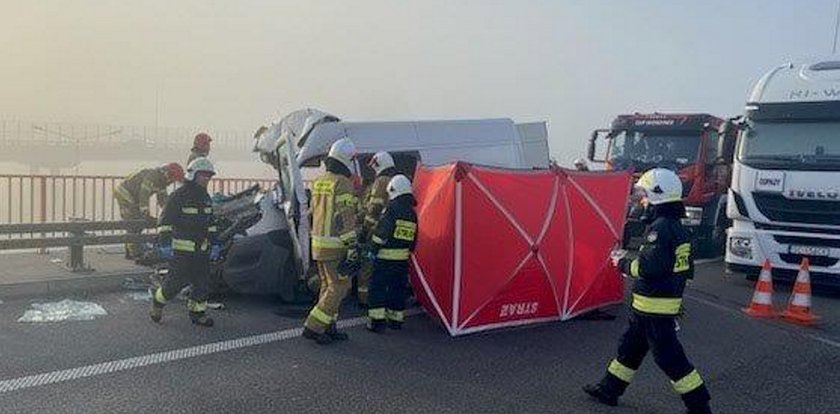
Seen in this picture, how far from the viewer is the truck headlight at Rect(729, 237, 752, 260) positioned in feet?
32.8

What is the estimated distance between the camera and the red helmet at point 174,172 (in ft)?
30.5

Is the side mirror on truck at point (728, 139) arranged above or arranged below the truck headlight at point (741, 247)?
above

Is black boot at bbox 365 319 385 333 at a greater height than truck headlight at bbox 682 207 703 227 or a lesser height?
lesser

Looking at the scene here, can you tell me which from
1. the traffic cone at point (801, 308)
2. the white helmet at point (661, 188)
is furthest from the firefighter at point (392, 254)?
the traffic cone at point (801, 308)

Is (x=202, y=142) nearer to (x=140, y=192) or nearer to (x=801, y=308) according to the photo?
(x=140, y=192)

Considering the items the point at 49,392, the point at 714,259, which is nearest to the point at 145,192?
the point at 49,392

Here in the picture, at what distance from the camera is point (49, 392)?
15.4 ft

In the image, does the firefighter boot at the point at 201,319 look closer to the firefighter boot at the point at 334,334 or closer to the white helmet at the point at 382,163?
the firefighter boot at the point at 334,334

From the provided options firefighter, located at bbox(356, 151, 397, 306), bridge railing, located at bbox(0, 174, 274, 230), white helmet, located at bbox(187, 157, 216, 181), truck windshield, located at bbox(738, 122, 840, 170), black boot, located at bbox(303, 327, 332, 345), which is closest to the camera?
black boot, located at bbox(303, 327, 332, 345)

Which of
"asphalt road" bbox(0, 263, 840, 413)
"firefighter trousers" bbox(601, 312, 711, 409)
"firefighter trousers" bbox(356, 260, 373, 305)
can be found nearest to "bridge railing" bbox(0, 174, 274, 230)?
"asphalt road" bbox(0, 263, 840, 413)

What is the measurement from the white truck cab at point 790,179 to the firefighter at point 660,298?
19.2 feet

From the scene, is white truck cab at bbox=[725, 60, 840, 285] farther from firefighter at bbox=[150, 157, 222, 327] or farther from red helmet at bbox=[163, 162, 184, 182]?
red helmet at bbox=[163, 162, 184, 182]

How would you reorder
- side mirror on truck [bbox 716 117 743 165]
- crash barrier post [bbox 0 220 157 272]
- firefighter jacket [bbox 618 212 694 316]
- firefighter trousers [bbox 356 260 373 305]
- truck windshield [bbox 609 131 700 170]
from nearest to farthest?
firefighter jacket [bbox 618 212 694 316]
firefighter trousers [bbox 356 260 373 305]
crash barrier post [bbox 0 220 157 272]
side mirror on truck [bbox 716 117 743 165]
truck windshield [bbox 609 131 700 170]

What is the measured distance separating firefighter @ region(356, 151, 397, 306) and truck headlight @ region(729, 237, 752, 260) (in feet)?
18.4
